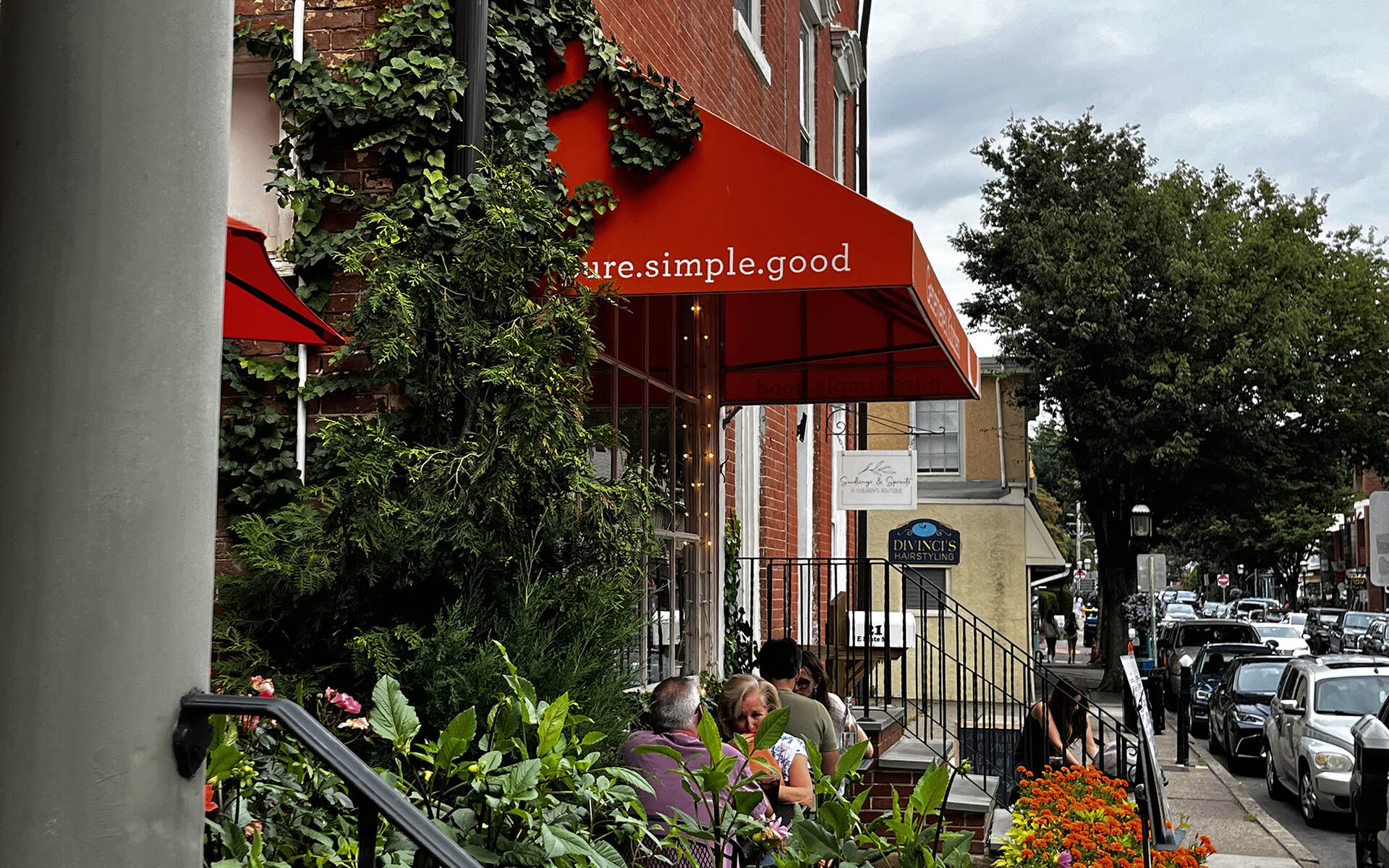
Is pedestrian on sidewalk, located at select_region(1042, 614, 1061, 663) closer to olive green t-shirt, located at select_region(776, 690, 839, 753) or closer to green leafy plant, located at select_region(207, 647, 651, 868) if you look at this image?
olive green t-shirt, located at select_region(776, 690, 839, 753)

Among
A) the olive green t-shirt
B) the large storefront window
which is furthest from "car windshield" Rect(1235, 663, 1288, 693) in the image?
the olive green t-shirt

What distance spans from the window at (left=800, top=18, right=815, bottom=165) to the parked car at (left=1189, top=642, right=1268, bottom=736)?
11270mm

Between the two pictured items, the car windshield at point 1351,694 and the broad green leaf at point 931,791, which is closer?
the broad green leaf at point 931,791

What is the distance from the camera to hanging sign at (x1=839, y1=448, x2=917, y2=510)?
50.7 feet

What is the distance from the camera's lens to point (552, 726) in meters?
3.24

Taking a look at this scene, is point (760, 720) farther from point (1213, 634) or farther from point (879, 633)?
point (1213, 634)

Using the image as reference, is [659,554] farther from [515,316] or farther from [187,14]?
[187,14]

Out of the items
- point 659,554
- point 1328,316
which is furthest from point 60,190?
point 1328,316

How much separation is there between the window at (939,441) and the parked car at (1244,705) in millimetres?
Result: 12719

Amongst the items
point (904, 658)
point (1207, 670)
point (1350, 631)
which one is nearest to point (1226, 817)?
point (904, 658)

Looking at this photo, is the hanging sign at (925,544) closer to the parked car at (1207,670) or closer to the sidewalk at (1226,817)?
the sidewalk at (1226,817)

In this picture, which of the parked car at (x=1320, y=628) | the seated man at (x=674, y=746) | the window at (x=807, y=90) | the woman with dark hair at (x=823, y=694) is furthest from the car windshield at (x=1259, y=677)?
the parked car at (x=1320, y=628)

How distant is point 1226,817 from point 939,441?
20.1 m

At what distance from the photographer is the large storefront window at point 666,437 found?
8.28 metres
